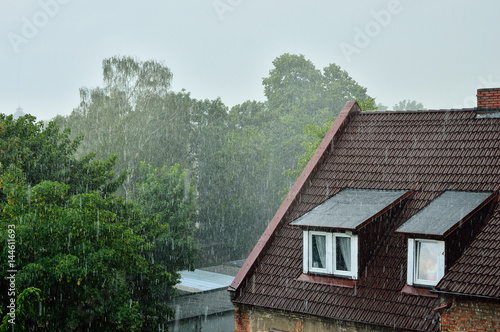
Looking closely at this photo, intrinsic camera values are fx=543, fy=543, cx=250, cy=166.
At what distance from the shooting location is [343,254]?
1062 centimetres

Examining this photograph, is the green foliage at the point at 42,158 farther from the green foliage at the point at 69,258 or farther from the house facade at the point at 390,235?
the house facade at the point at 390,235

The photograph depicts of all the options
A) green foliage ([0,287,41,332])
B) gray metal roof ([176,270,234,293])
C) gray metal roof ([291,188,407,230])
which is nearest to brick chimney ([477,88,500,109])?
gray metal roof ([291,188,407,230])

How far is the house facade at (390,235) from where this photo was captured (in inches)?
364

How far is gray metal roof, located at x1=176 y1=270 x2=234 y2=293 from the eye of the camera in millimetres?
28000

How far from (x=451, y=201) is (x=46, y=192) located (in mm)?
10624

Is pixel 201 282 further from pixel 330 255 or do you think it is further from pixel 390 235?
pixel 390 235

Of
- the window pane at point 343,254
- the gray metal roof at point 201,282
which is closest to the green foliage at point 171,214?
the gray metal roof at point 201,282

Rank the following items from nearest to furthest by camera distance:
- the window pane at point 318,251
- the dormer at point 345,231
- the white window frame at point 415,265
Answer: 1. the white window frame at point 415,265
2. the dormer at point 345,231
3. the window pane at point 318,251

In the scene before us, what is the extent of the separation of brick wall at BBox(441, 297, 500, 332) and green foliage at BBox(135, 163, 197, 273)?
1743 cm

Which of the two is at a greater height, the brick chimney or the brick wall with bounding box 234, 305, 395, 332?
the brick chimney

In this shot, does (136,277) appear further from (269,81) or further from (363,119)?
(269,81)

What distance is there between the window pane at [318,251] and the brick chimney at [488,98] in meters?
4.61

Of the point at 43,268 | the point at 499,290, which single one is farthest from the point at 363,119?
the point at 43,268

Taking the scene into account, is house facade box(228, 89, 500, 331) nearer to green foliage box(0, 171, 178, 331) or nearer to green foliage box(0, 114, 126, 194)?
green foliage box(0, 171, 178, 331)
